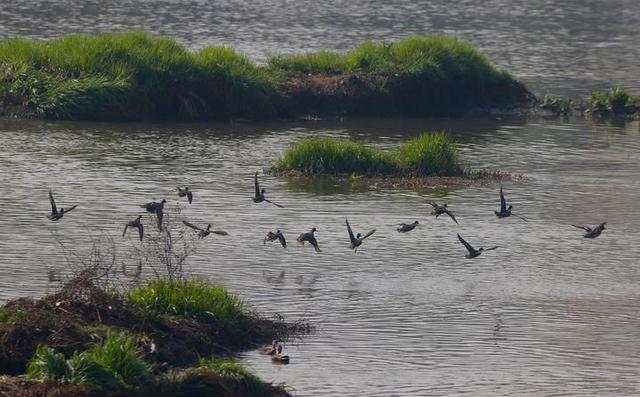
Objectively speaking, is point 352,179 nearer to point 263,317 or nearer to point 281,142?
point 281,142

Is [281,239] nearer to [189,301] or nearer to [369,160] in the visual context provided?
[189,301]

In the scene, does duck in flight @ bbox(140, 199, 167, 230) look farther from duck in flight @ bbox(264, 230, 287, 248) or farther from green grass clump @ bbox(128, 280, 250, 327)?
green grass clump @ bbox(128, 280, 250, 327)

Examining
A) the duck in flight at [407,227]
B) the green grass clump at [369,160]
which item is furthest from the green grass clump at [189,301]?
the green grass clump at [369,160]

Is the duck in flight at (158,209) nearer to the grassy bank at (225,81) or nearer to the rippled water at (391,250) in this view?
the rippled water at (391,250)

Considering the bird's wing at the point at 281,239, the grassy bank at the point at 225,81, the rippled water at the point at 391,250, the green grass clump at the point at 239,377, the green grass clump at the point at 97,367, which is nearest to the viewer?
the green grass clump at the point at 97,367

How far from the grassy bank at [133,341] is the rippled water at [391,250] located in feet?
2.05

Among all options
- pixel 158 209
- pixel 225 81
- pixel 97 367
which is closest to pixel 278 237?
pixel 158 209

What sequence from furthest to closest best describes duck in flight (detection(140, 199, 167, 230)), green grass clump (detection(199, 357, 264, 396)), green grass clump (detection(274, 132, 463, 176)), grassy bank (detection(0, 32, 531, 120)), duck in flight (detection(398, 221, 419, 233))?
grassy bank (detection(0, 32, 531, 120)) < green grass clump (detection(274, 132, 463, 176)) < duck in flight (detection(398, 221, 419, 233)) < duck in flight (detection(140, 199, 167, 230)) < green grass clump (detection(199, 357, 264, 396))

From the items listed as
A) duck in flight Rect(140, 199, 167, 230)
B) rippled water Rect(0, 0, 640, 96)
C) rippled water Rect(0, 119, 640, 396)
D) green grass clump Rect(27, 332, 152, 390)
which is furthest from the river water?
rippled water Rect(0, 0, 640, 96)

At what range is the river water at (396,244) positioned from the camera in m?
15.7

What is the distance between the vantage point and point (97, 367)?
12875 mm

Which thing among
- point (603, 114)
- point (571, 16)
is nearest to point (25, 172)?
point (603, 114)

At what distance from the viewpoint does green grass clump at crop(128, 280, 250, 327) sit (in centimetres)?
1516

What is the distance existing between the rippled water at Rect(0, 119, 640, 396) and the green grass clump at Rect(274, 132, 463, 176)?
897 mm
